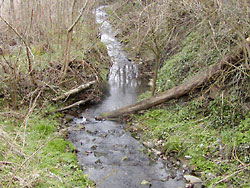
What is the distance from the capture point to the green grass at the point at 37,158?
3.76m

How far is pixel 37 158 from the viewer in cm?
482

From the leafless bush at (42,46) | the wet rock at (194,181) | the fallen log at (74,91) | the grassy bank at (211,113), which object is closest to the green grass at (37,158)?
the fallen log at (74,91)

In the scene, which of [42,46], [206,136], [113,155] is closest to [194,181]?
[206,136]

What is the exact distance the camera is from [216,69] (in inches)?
281

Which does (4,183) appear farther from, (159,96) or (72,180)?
(159,96)

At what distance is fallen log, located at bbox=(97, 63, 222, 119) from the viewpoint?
726 cm

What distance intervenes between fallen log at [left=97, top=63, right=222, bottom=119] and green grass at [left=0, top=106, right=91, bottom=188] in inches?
77.2

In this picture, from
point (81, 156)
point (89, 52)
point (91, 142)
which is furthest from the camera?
point (89, 52)

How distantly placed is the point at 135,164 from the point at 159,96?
111 inches

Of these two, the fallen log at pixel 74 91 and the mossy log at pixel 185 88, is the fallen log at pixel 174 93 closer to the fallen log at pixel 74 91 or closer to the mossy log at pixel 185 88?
the mossy log at pixel 185 88

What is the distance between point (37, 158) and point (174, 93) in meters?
4.46

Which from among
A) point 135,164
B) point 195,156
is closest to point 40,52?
point 135,164

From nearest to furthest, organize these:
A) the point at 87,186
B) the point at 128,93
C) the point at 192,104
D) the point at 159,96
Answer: the point at 87,186 → the point at 192,104 → the point at 159,96 → the point at 128,93

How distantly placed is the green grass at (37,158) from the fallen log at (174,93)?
77.2 inches
